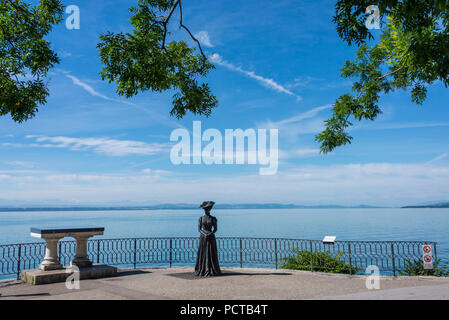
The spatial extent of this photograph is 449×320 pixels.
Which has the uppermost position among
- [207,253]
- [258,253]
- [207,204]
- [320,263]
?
[207,204]

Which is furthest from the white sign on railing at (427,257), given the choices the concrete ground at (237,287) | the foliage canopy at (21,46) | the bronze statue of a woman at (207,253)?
the foliage canopy at (21,46)

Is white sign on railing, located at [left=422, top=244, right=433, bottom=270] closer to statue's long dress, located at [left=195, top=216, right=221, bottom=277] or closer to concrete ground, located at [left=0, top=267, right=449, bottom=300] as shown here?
concrete ground, located at [left=0, top=267, right=449, bottom=300]

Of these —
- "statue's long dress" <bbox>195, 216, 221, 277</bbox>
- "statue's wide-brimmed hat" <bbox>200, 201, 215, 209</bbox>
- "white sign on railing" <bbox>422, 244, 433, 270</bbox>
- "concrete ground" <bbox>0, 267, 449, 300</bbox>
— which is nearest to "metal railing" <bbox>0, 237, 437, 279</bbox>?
"white sign on railing" <bbox>422, 244, 433, 270</bbox>

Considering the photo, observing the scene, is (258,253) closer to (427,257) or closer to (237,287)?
(237,287)

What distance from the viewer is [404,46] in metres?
9.35

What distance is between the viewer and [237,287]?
33.4 ft

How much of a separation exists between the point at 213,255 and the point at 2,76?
376 inches

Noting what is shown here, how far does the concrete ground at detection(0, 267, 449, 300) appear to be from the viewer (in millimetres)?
8852

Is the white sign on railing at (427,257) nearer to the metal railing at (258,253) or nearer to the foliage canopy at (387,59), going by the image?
the metal railing at (258,253)

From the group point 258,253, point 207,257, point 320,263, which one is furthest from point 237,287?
point 258,253

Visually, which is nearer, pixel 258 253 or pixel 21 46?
pixel 21 46
